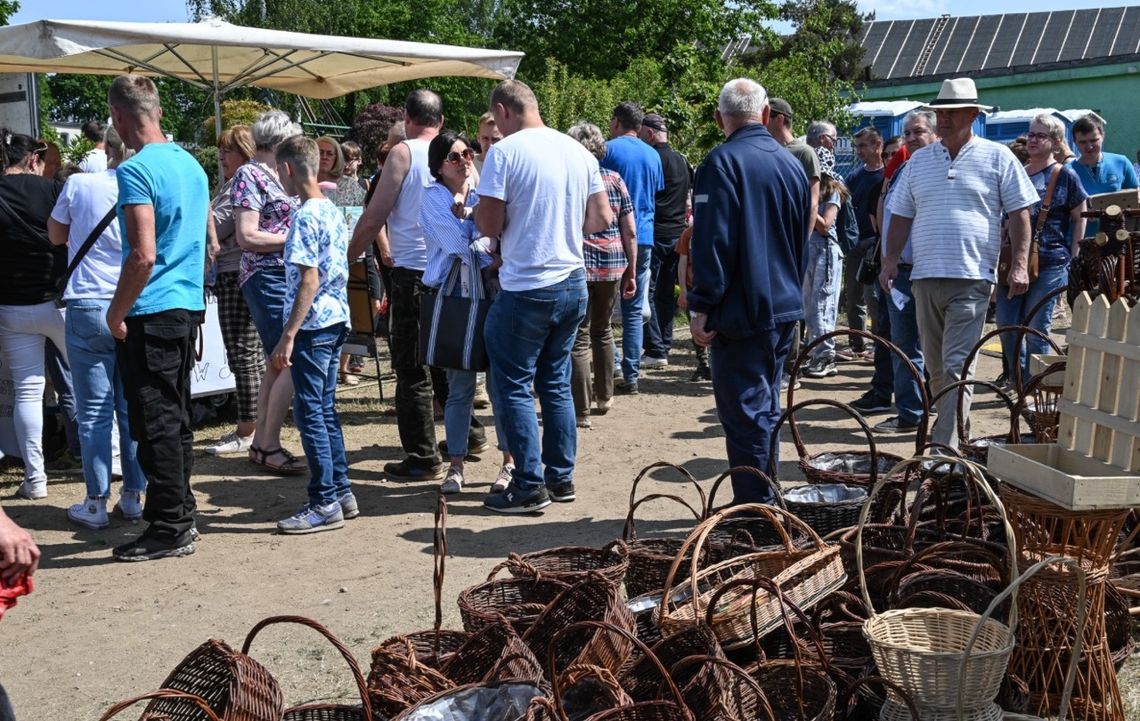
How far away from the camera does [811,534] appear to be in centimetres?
381

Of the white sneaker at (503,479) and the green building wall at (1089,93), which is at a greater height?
the green building wall at (1089,93)

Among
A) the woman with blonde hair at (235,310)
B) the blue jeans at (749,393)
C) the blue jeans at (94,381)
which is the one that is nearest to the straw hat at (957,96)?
the blue jeans at (749,393)

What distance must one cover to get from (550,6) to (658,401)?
29537 mm

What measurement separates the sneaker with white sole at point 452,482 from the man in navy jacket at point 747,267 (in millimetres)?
1759

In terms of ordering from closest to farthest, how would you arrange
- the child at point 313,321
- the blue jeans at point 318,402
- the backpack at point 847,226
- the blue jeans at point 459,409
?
the child at point 313,321 → the blue jeans at point 318,402 → the blue jeans at point 459,409 → the backpack at point 847,226

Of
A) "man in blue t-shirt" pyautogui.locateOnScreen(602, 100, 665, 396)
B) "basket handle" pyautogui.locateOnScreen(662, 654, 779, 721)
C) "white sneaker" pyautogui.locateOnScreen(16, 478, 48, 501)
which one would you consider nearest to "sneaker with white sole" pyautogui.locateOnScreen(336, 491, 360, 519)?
"white sneaker" pyautogui.locateOnScreen(16, 478, 48, 501)

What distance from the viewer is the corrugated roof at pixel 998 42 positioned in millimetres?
38656

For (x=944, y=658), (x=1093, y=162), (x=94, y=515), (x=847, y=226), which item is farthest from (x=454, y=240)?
(x=1093, y=162)

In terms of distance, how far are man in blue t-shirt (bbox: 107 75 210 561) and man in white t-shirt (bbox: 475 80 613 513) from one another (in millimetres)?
1395

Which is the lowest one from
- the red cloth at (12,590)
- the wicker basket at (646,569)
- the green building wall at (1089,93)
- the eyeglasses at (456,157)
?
the wicker basket at (646,569)

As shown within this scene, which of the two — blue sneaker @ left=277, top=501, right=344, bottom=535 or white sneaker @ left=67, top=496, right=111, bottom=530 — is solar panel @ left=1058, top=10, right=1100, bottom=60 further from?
white sneaker @ left=67, top=496, right=111, bottom=530

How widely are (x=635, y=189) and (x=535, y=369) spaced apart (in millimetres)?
3247

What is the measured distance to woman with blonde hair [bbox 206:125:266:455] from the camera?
7156mm

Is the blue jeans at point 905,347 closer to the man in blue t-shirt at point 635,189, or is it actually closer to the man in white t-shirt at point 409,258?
the man in blue t-shirt at point 635,189
